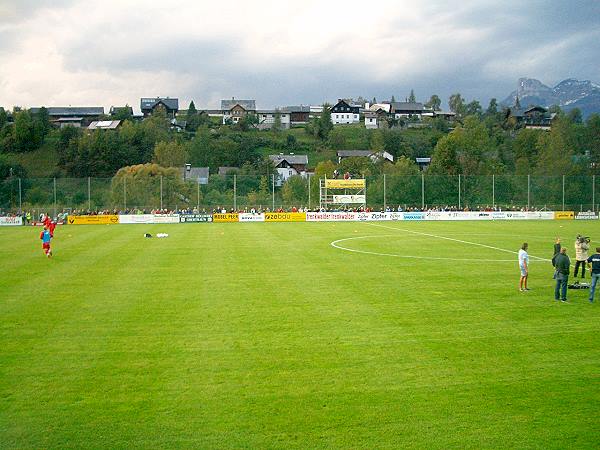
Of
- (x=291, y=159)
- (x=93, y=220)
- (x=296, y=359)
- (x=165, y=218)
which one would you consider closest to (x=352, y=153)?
(x=291, y=159)

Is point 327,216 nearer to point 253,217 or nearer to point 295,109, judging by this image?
point 253,217

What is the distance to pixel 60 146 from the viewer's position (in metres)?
108

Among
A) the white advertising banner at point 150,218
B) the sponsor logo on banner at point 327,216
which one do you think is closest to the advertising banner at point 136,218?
the white advertising banner at point 150,218

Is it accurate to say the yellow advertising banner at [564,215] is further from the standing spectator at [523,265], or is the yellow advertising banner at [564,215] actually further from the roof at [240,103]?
the roof at [240,103]

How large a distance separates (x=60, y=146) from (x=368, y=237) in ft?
283

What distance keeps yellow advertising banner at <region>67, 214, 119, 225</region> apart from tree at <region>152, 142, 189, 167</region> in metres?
42.1

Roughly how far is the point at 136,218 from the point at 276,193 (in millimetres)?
16599

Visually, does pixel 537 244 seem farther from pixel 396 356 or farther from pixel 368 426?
pixel 368 426

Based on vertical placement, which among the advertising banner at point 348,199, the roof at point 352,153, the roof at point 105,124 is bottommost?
the advertising banner at point 348,199

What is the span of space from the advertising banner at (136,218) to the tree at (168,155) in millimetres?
41526

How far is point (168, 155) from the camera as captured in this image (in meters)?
103

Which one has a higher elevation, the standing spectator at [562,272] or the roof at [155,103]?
the roof at [155,103]

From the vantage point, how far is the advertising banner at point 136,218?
61031 mm

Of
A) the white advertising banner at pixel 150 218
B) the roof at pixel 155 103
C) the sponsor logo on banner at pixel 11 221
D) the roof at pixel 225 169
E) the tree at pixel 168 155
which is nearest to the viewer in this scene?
→ the sponsor logo on banner at pixel 11 221
